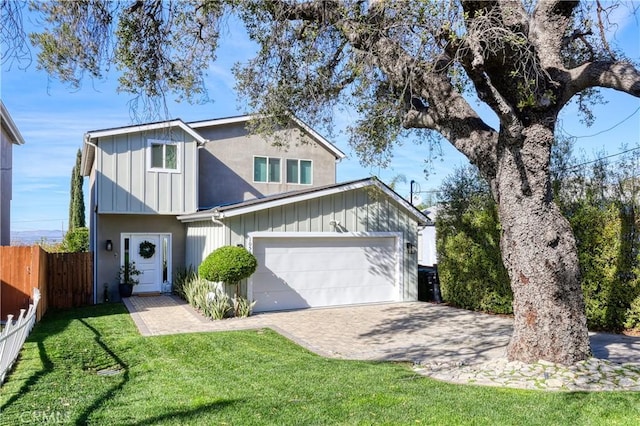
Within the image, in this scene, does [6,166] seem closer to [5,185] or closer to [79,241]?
→ [5,185]

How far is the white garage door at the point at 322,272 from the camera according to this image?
41.9ft

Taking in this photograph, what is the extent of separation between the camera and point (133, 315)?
465 inches

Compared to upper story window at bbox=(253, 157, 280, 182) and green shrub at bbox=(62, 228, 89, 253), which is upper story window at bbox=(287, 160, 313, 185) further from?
green shrub at bbox=(62, 228, 89, 253)

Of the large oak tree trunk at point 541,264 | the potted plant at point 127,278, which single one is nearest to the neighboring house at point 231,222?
the potted plant at point 127,278

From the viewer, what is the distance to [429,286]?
50.0 ft

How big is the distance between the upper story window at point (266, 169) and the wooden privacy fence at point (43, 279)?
652cm

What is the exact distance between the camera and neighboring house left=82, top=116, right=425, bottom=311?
12820 mm

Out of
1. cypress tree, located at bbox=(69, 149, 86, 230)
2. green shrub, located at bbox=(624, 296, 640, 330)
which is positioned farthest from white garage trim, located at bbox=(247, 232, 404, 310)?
cypress tree, located at bbox=(69, 149, 86, 230)

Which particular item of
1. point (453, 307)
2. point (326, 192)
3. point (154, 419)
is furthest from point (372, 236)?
point (154, 419)

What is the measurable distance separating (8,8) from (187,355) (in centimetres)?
563

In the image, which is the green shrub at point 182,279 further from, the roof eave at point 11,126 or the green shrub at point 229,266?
the roof eave at point 11,126

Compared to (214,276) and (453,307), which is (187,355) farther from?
(453,307)

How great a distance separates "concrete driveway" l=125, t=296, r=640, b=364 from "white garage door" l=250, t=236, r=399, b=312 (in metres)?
0.58

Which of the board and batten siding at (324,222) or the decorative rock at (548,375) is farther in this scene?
the board and batten siding at (324,222)
